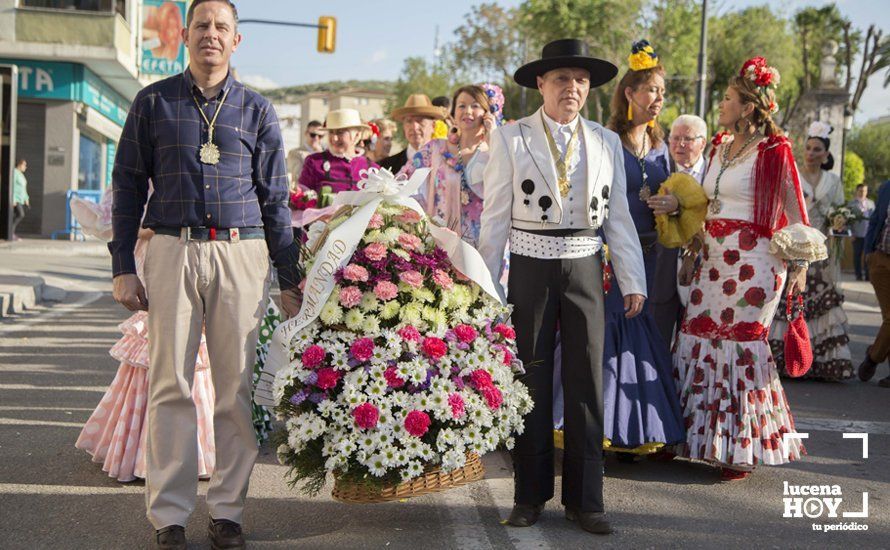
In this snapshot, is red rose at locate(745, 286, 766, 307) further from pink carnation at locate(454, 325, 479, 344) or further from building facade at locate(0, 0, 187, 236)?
building facade at locate(0, 0, 187, 236)

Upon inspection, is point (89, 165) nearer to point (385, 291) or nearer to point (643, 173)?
point (643, 173)

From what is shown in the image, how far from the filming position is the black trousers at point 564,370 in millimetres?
4633

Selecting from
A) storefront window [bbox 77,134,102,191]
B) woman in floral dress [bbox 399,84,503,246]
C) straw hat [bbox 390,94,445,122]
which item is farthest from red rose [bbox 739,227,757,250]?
storefront window [bbox 77,134,102,191]

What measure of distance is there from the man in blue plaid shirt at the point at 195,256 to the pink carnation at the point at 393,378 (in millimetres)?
614

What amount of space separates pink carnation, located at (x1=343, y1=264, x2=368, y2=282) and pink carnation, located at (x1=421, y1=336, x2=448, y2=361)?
40 centimetres

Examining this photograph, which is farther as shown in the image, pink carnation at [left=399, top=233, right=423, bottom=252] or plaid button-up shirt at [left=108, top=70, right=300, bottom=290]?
pink carnation at [left=399, top=233, right=423, bottom=252]

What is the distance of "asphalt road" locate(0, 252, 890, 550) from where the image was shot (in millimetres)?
4379

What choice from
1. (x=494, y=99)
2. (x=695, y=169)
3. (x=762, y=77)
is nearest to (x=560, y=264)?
(x=762, y=77)

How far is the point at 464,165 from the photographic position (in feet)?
22.2

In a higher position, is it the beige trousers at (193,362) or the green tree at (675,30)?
the green tree at (675,30)

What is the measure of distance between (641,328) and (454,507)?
1598mm

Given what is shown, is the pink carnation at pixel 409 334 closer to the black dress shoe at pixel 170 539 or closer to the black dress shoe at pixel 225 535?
the black dress shoe at pixel 225 535

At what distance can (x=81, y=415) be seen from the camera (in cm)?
674

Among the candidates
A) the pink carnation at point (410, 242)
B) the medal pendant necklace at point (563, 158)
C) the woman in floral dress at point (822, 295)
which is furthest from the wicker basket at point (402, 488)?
the woman in floral dress at point (822, 295)
